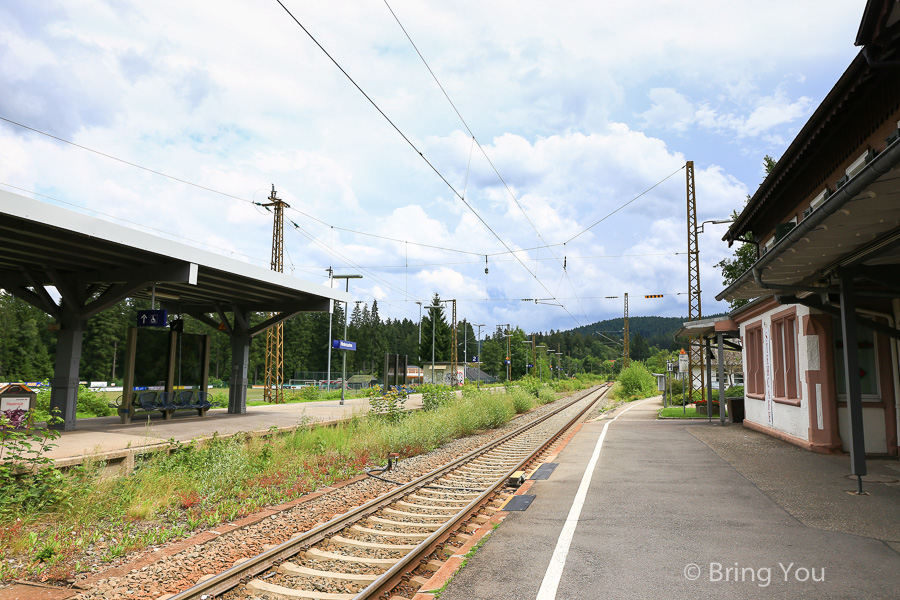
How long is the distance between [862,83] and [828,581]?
30.1 ft

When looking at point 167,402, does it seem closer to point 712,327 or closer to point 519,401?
point 519,401

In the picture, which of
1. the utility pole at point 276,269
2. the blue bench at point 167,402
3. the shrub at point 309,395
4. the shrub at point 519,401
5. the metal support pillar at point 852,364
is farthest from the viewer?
the shrub at point 309,395

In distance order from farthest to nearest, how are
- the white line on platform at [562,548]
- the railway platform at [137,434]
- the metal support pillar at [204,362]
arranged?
1. the metal support pillar at [204,362]
2. the railway platform at [137,434]
3. the white line on platform at [562,548]

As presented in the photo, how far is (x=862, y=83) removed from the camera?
1023cm

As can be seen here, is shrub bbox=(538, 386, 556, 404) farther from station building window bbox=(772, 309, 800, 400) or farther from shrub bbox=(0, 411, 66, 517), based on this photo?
shrub bbox=(0, 411, 66, 517)

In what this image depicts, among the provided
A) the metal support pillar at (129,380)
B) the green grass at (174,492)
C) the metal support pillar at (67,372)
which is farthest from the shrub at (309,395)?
the green grass at (174,492)

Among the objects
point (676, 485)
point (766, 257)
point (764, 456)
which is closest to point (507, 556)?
point (676, 485)

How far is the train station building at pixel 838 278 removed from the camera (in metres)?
7.03

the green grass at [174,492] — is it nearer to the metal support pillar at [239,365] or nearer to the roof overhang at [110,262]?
the roof overhang at [110,262]

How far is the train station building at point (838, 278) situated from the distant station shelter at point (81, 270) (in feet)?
39.5

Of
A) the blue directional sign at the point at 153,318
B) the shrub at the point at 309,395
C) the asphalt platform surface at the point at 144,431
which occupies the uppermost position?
the blue directional sign at the point at 153,318

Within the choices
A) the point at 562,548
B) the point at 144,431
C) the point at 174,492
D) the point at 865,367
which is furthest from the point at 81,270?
the point at 865,367

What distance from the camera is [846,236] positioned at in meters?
7.24

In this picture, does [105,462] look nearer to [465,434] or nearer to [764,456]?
[465,434]
